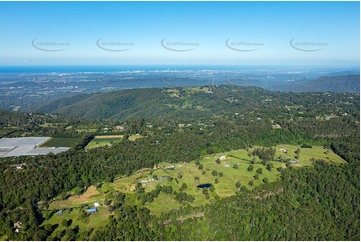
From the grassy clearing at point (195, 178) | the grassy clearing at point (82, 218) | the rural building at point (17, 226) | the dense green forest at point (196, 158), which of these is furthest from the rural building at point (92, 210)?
the rural building at point (17, 226)

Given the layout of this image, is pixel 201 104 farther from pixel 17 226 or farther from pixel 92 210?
pixel 17 226

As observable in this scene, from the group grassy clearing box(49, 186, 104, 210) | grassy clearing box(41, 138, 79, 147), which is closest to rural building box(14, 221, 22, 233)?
grassy clearing box(49, 186, 104, 210)

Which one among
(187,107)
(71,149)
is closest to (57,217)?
(71,149)

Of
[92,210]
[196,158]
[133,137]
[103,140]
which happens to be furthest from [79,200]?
[133,137]

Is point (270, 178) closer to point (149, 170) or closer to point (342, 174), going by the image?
point (342, 174)

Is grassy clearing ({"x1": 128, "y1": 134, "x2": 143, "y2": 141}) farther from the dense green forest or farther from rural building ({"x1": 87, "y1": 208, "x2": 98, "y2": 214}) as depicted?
rural building ({"x1": 87, "y1": 208, "x2": 98, "y2": 214})
